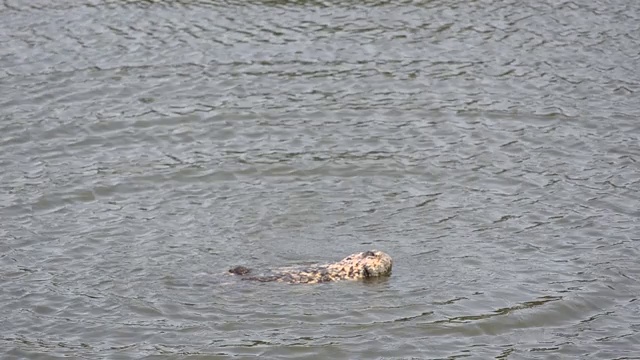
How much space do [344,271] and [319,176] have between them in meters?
3.29

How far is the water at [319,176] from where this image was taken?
12.4 metres

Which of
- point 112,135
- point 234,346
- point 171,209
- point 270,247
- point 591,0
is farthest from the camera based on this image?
point 591,0

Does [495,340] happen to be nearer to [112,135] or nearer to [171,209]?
[171,209]

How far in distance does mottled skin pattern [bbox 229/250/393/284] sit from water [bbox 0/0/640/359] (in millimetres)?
140

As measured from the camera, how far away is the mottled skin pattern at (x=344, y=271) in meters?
13.2

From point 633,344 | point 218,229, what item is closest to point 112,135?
point 218,229

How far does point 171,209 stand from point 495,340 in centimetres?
508

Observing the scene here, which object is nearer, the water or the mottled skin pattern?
the water

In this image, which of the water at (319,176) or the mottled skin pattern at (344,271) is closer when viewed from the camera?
the water at (319,176)

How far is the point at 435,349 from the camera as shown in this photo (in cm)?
1199

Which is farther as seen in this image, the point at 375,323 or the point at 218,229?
the point at 218,229

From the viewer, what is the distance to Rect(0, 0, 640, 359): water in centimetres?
1243

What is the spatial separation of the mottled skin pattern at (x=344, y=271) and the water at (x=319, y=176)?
→ 0.46 feet

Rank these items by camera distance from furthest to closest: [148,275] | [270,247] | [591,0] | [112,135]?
[591,0], [112,135], [270,247], [148,275]
